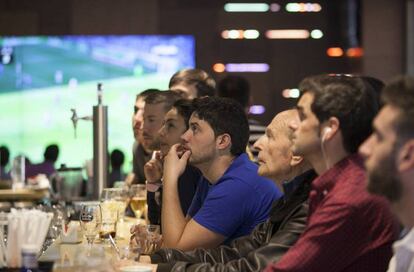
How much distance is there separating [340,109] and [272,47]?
786 cm

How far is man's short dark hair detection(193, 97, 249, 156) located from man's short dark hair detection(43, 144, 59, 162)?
5406mm

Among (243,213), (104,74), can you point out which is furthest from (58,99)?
(243,213)

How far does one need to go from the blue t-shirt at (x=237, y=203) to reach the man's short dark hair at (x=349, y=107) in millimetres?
1176

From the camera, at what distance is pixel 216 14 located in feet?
35.1

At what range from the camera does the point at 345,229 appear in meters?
2.89

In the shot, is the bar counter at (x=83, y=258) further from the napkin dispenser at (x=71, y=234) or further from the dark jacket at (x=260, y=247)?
the dark jacket at (x=260, y=247)

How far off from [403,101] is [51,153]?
748cm

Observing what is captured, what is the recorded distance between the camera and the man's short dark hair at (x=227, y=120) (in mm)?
4367

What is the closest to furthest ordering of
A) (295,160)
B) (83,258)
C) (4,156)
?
(83,258), (295,160), (4,156)

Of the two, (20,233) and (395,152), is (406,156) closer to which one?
(395,152)

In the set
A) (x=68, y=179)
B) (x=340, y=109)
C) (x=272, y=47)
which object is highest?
(x=272, y=47)

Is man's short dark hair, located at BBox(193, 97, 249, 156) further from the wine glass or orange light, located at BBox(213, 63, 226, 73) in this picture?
orange light, located at BBox(213, 63, 226, 73)

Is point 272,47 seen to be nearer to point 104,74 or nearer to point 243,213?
point 104,74

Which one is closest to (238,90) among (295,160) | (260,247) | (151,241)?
(151,241)
